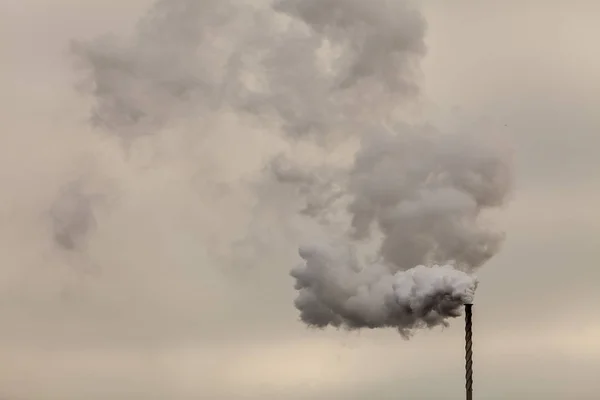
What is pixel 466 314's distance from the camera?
78062 millimetres

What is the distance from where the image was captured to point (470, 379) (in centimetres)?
8188

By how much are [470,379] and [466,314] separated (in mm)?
7761
